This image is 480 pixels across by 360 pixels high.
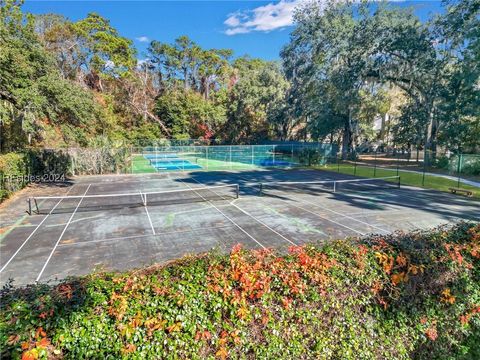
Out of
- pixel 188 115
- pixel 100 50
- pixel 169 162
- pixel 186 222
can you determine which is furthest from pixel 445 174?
pixel 100 50

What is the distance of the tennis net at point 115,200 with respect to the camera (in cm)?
1435

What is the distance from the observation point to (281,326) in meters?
A: 3.70

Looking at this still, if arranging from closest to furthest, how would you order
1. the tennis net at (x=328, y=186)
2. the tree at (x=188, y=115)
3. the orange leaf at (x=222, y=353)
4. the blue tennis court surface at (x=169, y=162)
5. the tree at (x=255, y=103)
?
the orange leaf at (x=222, y=353), the tennis net at (x=328, y=186), the blue tennis court surface at (x=169, y=162), the tree at (x=255, y=103), the tree at (x=188, y=115)

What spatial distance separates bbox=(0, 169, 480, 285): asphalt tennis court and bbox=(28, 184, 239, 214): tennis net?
0.17 ft

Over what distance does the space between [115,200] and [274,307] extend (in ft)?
48.2

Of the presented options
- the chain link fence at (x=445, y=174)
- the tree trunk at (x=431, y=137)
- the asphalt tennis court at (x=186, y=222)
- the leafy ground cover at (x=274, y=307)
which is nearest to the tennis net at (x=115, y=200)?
the asphalt tennis court at (x=186, y=222)

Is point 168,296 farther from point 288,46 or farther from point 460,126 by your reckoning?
point 288,46

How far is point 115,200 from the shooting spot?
1636cm

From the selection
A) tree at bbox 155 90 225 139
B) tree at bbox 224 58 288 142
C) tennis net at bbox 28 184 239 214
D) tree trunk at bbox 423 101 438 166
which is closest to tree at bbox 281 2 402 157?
tree at bbox 224 58 288 142

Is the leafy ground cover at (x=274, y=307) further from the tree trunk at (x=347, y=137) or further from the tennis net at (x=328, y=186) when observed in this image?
the tree trunk at (x=347, y=137)

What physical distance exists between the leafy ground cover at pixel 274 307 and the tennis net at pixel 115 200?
1101 cm

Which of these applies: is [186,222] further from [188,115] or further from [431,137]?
[188,115]

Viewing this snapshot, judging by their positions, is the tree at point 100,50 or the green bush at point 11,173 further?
the tree at point 100,50

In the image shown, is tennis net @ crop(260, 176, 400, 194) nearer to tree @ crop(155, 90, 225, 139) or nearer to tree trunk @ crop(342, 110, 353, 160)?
tree trunk @ crop(342, 110, 353, 160)
